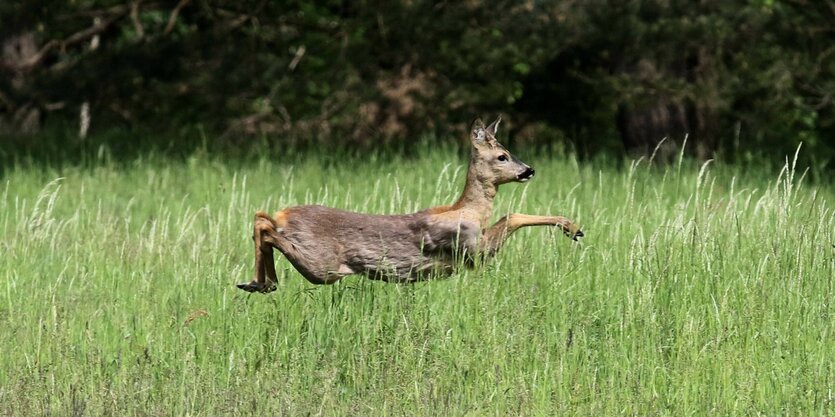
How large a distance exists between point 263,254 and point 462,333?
1.01 m

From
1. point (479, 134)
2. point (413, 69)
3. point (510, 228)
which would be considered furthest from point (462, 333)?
point (413, 69)

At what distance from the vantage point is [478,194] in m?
5.80

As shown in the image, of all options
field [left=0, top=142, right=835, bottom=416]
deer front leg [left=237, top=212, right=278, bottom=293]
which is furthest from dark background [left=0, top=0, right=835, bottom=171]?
deer front leg [left=237, top=212, right=278, bottom=293]

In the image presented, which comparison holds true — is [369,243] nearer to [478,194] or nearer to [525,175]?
[478,194]

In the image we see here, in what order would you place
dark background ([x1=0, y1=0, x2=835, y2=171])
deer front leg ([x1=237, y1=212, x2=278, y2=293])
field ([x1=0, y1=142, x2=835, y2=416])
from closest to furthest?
field ([x1=0, y1=142, x2=835, y2=416])
deer front leg ([x1=237, y1=212, x2=278, y2=293])
dark background ([x1=0, y1=0, x2=835, y2=171])

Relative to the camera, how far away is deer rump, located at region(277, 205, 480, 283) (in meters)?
5.59

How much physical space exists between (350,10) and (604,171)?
458cm

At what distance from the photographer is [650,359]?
226 inches

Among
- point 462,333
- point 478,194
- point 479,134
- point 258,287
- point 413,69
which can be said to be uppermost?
point 479,134

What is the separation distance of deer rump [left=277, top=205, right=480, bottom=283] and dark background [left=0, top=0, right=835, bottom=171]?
7416 millimetres

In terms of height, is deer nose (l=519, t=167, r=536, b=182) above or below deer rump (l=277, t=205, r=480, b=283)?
above

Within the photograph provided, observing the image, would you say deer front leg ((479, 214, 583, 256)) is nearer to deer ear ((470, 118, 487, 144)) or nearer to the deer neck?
the deer neck

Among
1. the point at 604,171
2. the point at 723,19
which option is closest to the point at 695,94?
the point at 723,19

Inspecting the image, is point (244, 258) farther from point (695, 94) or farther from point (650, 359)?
point (695, 94)
